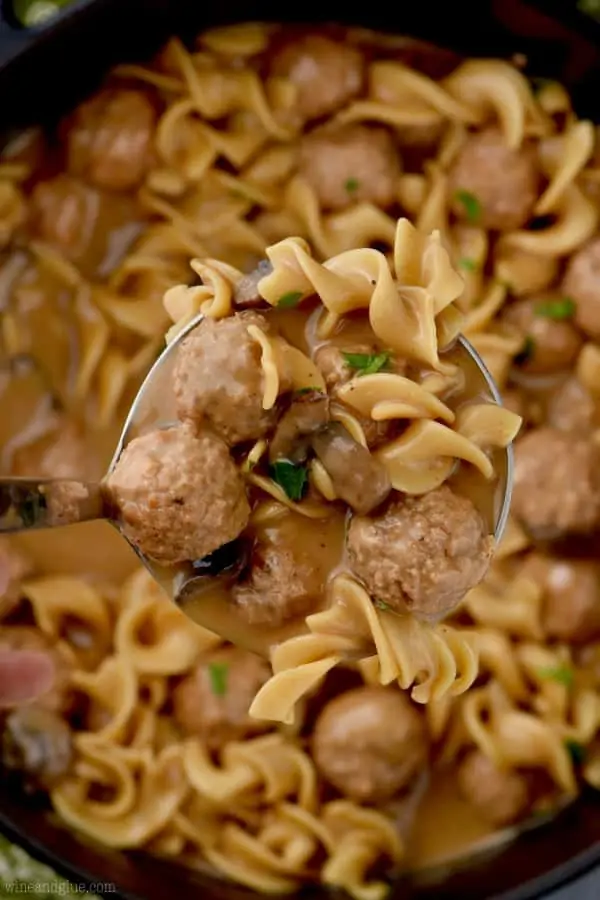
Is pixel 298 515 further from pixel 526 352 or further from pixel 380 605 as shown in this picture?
pixel 526 352

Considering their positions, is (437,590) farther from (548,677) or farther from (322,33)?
(322,33)

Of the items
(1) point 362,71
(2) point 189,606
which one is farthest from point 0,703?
(1) point 362,71

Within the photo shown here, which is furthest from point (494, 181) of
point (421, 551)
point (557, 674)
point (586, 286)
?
point (421, 551)

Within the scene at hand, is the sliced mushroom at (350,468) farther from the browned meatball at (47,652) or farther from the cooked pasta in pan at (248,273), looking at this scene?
the browned meatball at (47,652)

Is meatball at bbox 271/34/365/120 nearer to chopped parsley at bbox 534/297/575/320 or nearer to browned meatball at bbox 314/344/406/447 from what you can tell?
chopped parsley at bbox 534/297/575/320

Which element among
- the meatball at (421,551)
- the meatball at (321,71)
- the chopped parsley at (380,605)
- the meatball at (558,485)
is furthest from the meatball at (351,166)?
the chopped parsley at (380,605)

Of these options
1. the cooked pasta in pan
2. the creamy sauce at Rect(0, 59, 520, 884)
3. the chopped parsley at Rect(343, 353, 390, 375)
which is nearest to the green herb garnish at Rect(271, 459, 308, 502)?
the chopped parsley at Rect(343, 353, 390, 375)
